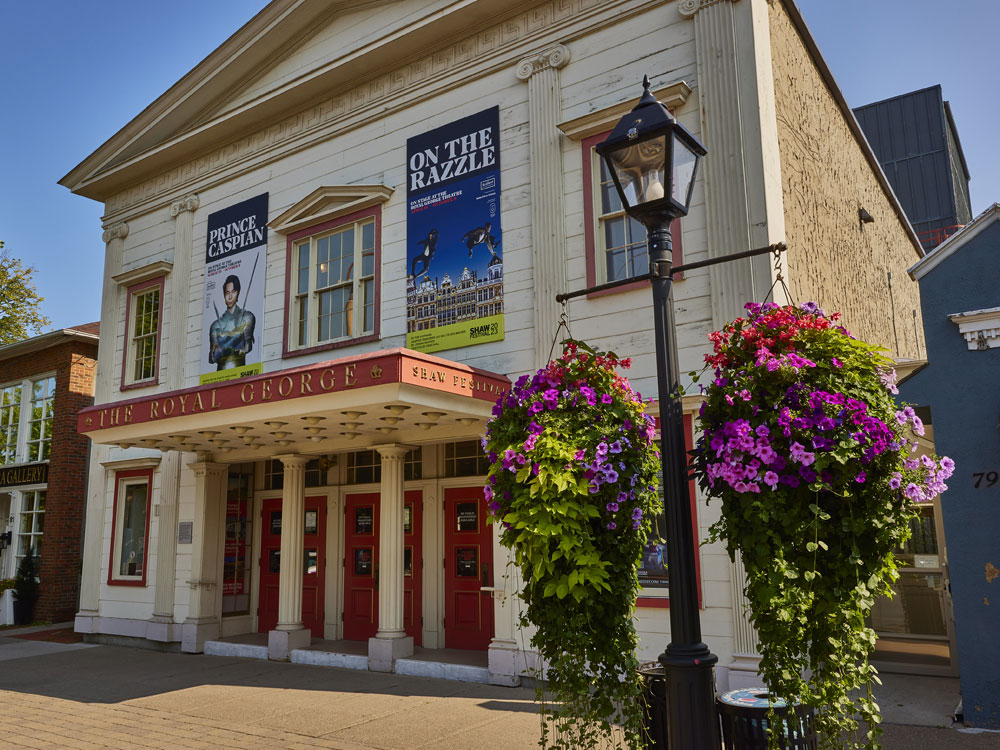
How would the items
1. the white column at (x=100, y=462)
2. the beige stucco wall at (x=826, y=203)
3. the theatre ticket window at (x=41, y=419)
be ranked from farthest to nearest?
the theatre ticket window at (x=41, y=419), the white column at (x=100, y=462), the beige stucco wall at (x=826, y=203)

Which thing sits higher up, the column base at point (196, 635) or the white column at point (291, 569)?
the white column at point (291, 569)

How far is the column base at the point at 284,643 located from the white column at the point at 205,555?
173 cm

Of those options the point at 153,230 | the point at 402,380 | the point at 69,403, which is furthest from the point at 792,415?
the point at 69,403

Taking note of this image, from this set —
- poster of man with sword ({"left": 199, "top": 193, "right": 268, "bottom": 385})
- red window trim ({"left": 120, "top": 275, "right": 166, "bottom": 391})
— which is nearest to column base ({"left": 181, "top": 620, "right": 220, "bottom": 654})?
poster of man with sword ({"left": 199, "top": 193, "right": 268, "bottom": 385})

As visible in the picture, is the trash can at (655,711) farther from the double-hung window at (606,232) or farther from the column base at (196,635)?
the column base at (196,635)

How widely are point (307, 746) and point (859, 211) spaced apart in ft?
38.0

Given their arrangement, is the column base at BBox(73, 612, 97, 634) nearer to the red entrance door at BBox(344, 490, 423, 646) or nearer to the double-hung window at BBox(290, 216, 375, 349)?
the red entrance door at BBox(344, 490, 423, 646)

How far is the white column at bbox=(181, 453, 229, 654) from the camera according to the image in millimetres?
12375

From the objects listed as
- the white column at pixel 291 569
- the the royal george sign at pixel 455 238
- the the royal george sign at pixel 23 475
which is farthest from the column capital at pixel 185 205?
the the royal george sign at pixel 23 475

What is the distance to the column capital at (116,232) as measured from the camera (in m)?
15.4

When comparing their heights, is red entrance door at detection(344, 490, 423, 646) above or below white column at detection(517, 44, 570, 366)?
below

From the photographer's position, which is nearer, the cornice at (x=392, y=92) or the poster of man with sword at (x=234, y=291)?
the cornice at (x=392, y=92)

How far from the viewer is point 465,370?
28.6ft

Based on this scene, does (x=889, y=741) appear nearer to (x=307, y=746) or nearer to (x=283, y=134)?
(x=307, y=746)
